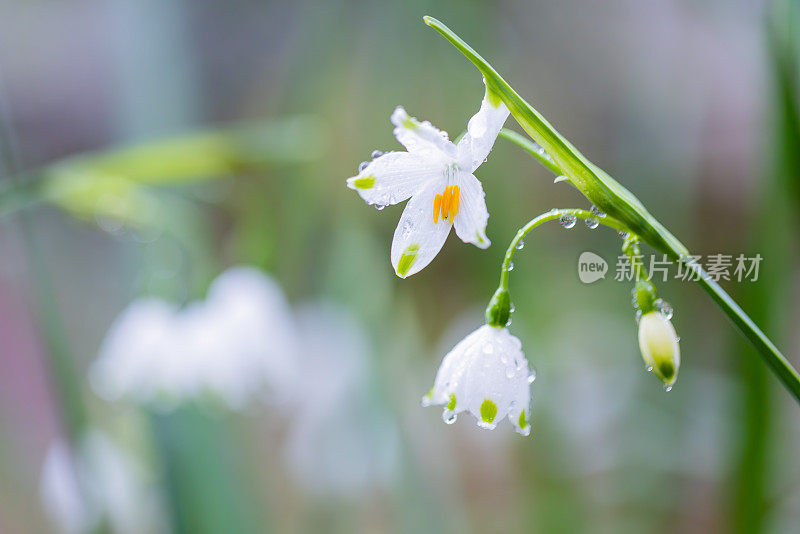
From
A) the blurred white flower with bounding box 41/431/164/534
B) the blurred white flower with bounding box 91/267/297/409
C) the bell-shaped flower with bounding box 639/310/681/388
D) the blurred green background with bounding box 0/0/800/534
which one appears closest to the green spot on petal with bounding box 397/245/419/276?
the bell-shaped flower with bounding box 639/310/681/388

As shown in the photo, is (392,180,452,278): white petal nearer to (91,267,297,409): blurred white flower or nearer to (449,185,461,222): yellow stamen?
(449,185,461,222): yellow stamen

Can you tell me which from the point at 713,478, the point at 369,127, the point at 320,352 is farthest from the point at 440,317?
the point at 320,352

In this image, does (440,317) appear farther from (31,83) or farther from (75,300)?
(31,83)

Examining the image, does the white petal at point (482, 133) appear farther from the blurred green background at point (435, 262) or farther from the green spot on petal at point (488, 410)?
the blurred green background at point (435, 262)

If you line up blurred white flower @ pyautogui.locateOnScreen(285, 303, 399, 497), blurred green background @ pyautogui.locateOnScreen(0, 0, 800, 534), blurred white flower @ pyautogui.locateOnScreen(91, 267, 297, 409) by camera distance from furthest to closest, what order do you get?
blurred white flower @ pyautogui.locateOnScreen(285, 303, 399, 497) → blurred white flower @ pyautogui.locateOnScreen(91, 267, 297, 409) → blurred green background @ pyautogui.locateOnScreen(0, 0, 800, 534)

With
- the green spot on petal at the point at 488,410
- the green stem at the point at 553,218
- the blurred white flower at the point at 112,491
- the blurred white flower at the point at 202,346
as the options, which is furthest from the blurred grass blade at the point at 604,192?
the blurred white flower at the point at 112,491

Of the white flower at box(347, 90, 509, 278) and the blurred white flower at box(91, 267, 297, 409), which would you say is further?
the blurred white flower at box(91, 267, 297, 409)

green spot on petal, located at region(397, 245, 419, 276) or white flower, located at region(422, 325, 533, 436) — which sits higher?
green spot on petal, located at region(397, 245, 419, 276)

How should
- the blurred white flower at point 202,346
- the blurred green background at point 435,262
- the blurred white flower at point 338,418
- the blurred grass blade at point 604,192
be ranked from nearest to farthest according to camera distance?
the blurred grass blade at point 604,192
the blurred green background at point 435,262
the blurred white flower at point 202,346
the blurred white flower at point 338,418
